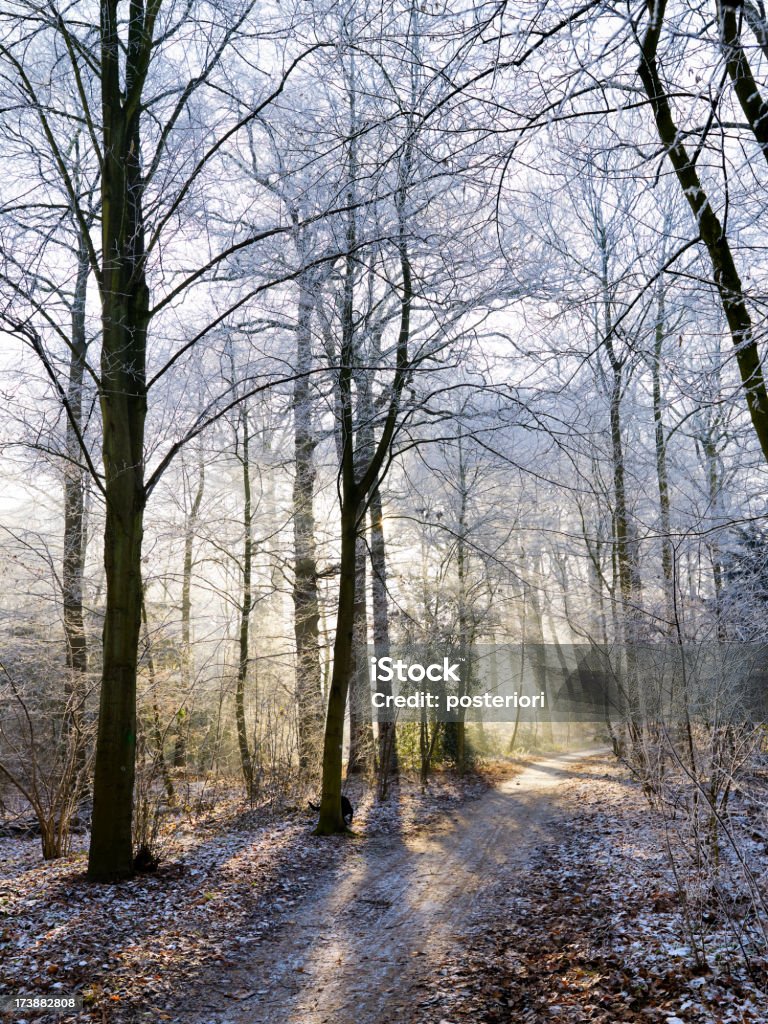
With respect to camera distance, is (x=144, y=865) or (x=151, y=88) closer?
(x=144, y=865)

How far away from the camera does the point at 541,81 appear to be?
3451mm

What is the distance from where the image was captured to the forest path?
4234 mm

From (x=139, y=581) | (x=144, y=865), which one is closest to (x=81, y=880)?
(x=144, y=865)

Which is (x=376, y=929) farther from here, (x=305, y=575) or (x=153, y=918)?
(x=305, y=575)

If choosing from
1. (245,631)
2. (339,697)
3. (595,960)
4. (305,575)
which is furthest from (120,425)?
(305,575)

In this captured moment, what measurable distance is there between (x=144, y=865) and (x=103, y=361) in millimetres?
4653

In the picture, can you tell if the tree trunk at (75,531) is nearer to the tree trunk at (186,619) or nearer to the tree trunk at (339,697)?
the tree trunk at (186,619)

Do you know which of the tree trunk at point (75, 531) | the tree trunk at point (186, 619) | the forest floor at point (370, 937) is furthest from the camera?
the tree trunk at point (186, 619)

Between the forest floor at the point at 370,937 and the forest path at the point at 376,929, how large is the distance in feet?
0.06

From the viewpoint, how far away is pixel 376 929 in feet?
18.5

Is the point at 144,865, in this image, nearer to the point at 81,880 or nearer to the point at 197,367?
the point at 81,880

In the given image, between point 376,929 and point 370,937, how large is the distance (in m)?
0.19

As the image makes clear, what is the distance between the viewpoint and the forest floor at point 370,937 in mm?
4055

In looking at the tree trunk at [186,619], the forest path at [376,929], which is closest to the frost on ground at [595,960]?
the forest path at [376,929]
